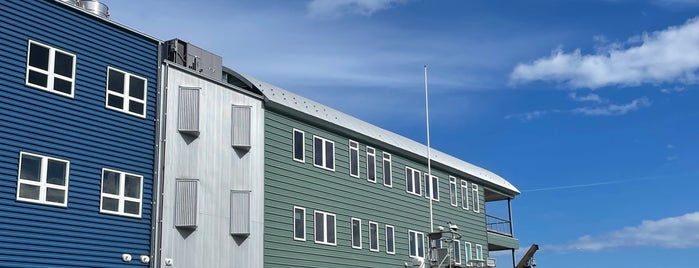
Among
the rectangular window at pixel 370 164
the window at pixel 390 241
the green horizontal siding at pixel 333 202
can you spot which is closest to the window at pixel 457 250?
the green horizontal siding at pixel 333 202

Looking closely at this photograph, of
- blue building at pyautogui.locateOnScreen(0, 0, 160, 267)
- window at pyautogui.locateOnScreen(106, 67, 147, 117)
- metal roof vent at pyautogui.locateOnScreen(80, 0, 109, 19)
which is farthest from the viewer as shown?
metal roof vent at pyautogui.locateOnScreen(80, 0, 109, 19)

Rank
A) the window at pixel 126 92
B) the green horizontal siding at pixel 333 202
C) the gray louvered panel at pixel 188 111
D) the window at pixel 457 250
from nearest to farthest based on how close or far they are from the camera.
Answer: the window at pixel 126 92, the gray louvered panel at pixel 188 111, the green horizontal siding at pixel 333 202, the window at pixel 457 250

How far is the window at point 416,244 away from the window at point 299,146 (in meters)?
8.31

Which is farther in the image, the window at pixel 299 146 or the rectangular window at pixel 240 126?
the window at pixel 299 146

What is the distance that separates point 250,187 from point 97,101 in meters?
6.09

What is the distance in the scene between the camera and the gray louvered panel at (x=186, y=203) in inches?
868

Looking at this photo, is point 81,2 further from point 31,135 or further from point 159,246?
point 159,246

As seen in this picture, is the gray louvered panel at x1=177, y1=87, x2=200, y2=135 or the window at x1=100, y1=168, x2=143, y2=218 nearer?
the window at x1=100, y1=168, x2=143, y2=218

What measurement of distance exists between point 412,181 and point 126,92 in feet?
53.0

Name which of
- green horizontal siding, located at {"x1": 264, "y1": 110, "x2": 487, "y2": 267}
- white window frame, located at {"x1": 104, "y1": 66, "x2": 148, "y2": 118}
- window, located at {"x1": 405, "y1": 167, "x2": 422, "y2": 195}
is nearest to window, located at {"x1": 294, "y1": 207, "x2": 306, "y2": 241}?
green horizontal siding, located at {"x1": 264, "y1": 110, "x2": 487, "y2": 267}

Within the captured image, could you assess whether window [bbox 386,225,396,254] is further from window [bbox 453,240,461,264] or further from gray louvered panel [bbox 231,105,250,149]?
gray louvered panel [bbox 231,105,250,149]

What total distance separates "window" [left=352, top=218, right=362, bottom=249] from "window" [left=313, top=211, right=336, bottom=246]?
136 cm

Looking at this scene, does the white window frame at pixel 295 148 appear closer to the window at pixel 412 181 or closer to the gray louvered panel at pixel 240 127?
the gray louvered panel at pixel 240 127

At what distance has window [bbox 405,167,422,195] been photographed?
3394 cm
